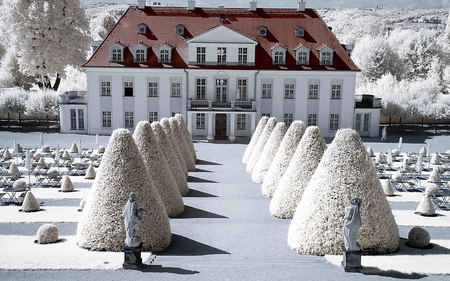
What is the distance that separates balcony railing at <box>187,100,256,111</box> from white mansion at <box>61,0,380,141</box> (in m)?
0.10

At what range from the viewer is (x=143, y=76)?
154 feet

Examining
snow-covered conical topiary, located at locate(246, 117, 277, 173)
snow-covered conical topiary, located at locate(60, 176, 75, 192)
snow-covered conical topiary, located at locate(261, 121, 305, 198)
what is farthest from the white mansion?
snow-covered conical topiary, located at locate(261, 121, 305, 198)

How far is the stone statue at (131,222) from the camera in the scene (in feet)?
39.5

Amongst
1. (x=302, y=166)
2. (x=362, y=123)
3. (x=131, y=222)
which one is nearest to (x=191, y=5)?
(x=362, y=123)

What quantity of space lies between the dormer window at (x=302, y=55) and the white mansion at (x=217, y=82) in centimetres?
11

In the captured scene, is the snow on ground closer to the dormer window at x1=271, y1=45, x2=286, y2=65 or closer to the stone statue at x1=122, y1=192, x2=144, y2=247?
the stone statue at x1=122, y1=192, x2=144, y2=247

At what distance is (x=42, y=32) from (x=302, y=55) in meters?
32.7

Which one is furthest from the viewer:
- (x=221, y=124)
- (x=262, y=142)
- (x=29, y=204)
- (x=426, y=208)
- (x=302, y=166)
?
Answer: (x=221, y=124)

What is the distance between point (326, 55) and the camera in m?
47.3

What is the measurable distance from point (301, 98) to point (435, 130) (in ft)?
61.5

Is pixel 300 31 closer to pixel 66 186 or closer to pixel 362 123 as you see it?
pixel 362 123

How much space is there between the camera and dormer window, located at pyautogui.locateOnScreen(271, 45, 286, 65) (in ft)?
155

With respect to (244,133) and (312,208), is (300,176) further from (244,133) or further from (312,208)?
(244,133)

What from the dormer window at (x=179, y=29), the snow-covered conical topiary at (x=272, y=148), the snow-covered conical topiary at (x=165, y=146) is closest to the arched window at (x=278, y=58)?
the dormer window at (x=179, y=29)
